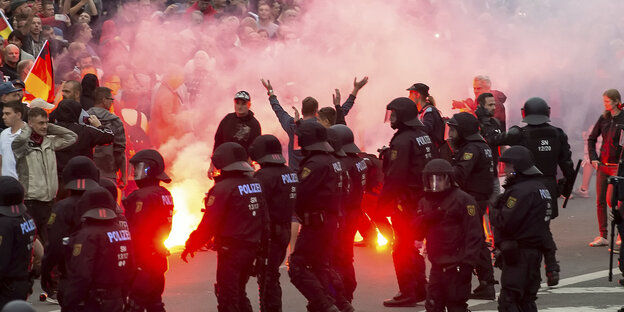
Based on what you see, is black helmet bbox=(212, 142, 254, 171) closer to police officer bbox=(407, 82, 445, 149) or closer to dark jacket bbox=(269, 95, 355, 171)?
police officer bbox=(407, 82, 445, 149)

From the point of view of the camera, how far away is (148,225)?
9555 mm

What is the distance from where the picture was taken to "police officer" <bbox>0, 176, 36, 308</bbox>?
26.9 feet

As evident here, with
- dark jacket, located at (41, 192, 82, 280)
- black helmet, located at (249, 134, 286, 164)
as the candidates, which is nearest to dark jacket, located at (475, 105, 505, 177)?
black helmet, located at (249, 134, 286, 164)

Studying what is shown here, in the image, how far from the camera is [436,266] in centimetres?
952

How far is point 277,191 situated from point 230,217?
791 mm

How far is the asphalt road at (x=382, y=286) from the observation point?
11.1m

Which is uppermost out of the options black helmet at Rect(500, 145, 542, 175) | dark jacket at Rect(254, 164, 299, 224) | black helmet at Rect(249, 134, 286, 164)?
black helmet at Rect(249, 134, 286, 164)

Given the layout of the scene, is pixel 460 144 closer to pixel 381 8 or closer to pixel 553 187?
pixel 553 187

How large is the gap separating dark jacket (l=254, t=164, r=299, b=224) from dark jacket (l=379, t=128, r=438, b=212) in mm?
1566

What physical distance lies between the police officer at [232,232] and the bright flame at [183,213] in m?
4.74

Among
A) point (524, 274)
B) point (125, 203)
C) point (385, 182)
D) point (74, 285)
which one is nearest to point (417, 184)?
point (385, 182)

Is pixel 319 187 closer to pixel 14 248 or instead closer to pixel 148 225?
pixel 148 225

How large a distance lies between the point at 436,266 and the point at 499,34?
1074 centimetres

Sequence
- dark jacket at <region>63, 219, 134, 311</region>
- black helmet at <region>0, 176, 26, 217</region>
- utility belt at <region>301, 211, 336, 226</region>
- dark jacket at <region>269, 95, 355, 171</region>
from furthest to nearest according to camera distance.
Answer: dark jacket at <region>269, 95, 355, 171</region> → utility belt at <region>301, 211, 336, 226</region> → black helmet at <region>0, 176, 26, 217</region> → dark jacket at <region>63, 219, 134, 311</region>
